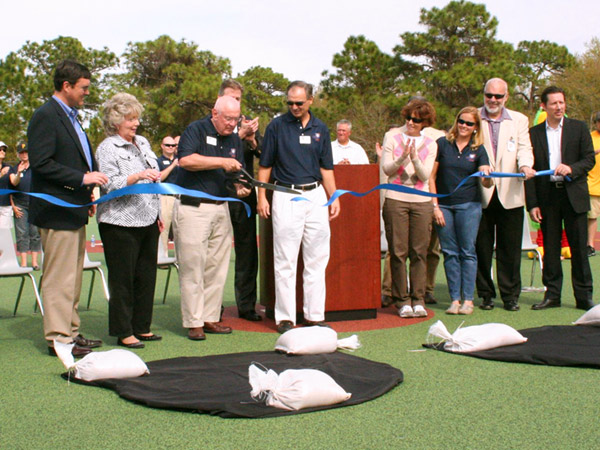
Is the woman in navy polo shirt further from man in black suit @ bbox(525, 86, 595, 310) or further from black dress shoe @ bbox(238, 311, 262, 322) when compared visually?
black dress shoe @ bbox(238, 311, 262, 322)

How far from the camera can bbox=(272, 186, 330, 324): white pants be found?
6.06 m

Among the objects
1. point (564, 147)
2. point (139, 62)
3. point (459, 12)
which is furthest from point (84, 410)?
point (139, 62)

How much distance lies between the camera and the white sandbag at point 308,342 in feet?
16.7

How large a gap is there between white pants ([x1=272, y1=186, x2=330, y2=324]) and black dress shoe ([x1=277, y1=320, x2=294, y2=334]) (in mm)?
28

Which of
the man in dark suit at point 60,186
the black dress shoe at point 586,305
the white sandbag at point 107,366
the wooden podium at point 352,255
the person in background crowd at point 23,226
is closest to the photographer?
the white sandbag at point 107,366

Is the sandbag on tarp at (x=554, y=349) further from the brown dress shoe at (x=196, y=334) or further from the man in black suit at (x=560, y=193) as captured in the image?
the brown dress shoe at (x=196, y=334)

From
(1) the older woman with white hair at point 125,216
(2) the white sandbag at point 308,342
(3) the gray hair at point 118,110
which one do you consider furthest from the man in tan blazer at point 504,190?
(3) the gray hair at point 118,110

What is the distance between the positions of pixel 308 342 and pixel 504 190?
9.25 feet

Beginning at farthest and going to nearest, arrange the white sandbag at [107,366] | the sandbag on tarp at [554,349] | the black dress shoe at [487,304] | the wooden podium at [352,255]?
the black dress shoe at [487,304], the wooden podium at [352,255], the sandbag on tarp at [554,349], the white sandbag at [107,366]

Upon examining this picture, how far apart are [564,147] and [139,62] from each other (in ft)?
131

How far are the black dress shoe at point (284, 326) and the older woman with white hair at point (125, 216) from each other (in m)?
1.15

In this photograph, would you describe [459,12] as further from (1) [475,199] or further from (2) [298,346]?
(2) [298,346]

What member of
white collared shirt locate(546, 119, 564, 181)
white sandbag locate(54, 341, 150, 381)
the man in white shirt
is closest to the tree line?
the man in white shirt

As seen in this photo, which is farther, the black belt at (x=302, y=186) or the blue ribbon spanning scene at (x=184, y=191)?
the black belt at (x=302, y=186)
